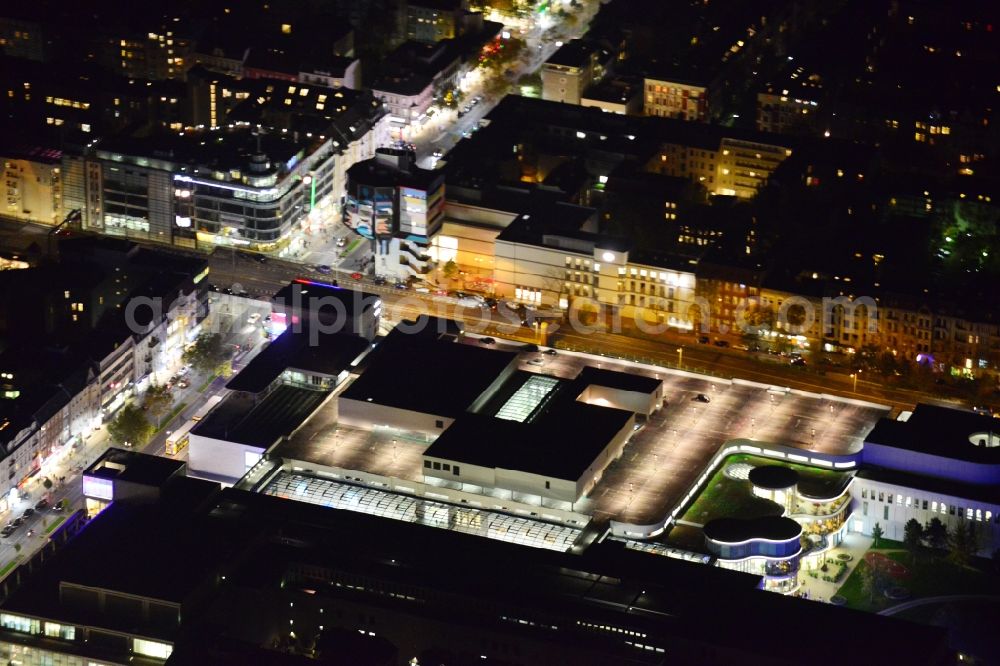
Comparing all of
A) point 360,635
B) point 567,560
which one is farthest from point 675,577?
point 360,635

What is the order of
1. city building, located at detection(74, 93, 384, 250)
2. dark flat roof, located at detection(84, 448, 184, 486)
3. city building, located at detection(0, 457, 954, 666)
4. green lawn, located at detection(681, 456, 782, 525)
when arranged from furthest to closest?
city building, located at detection(74, 93, 384, 250)
green lawn, located at detection(681, 456, 782, 525)
dark flat roof, located at detection(84, 448, 184, 486)
city building, located at detection(0, 457, 954, 666)

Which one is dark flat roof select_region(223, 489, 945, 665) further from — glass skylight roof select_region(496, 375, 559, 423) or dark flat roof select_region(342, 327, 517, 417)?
glass skylight roof select_region(496, 375, 559, 423)

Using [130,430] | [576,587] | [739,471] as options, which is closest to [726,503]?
[739,471]

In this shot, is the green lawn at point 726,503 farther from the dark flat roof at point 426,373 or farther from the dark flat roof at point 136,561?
the dark flat roof at point 136,561

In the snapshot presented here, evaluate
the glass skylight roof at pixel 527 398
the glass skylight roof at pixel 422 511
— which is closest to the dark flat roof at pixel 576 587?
the glass skylight roof at pixel 422 511

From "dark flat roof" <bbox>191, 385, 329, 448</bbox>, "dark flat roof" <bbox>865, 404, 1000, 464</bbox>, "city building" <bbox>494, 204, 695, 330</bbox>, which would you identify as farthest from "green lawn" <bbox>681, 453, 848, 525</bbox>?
"dark flat roof" <bbox>191, 385, 329, 448</bbox>
